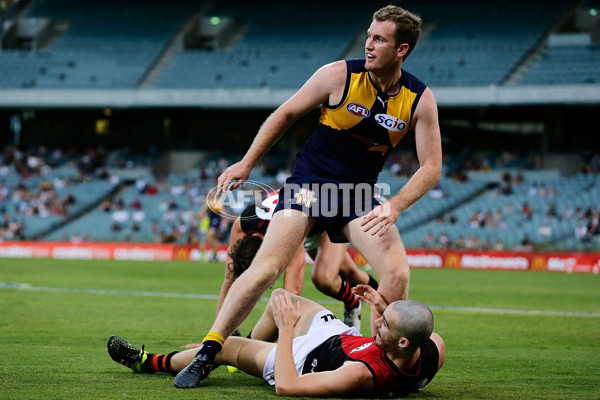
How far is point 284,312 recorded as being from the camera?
5.78 meters

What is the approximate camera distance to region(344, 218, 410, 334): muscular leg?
619 cm

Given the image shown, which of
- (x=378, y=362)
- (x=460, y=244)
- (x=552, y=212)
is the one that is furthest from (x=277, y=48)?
(x=378, y=362)

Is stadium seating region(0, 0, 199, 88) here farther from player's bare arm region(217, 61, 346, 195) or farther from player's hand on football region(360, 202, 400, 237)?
player's hand on football region(360, 202, 400, 237)

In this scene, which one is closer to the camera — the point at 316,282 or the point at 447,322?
the point at 316,282

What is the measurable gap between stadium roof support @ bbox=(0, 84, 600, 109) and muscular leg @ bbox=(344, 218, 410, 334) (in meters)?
29.6

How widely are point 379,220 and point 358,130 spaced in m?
0.79

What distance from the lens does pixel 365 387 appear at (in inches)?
220

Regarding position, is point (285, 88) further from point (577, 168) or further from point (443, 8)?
point (577, 168)

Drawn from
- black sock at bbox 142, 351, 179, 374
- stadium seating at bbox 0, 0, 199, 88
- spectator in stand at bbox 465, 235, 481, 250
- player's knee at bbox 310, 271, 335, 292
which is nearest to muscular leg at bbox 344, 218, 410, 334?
black sock at bbox 142, 351, 179, 374

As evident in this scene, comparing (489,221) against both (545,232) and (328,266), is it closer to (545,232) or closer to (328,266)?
(545,232)

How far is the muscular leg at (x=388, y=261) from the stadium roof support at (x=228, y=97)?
29648 millimetres

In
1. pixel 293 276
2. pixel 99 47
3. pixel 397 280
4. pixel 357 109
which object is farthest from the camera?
pixel 99 47

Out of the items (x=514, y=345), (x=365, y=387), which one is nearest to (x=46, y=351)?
(x=365, y=387)

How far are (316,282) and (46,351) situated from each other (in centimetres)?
278
